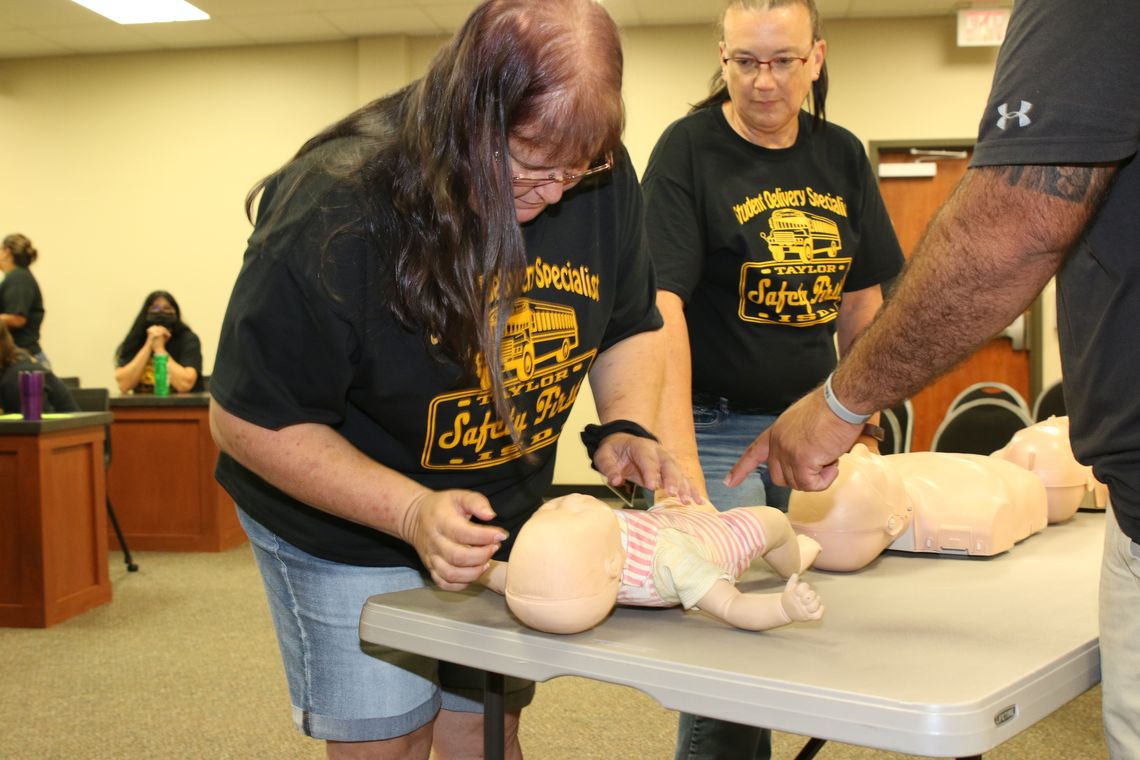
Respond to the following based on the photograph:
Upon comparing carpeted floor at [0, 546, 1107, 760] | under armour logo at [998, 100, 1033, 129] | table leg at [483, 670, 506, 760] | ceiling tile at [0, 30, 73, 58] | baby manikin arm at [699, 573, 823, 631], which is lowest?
carpeted floor at [0, 546, 1107, 760]

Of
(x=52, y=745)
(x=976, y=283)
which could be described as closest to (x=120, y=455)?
(x=52, y=745)

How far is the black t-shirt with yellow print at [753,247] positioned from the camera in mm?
1926

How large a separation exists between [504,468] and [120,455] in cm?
475

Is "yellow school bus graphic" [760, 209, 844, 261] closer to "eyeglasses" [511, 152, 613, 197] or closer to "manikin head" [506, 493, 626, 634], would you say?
"eyeglasses" [511, 152, 613, 197]

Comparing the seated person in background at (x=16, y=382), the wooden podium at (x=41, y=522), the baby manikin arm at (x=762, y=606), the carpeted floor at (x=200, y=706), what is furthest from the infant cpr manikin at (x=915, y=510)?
the seated person in background at (x=16, y=382)

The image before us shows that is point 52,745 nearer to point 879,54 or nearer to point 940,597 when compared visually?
point 940,597

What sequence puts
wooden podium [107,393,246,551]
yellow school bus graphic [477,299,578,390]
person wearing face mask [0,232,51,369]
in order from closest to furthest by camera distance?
yellow school bus graphic [477,299,578,390] < wooden podium [107,393,246,551] < person wearing face mask [0,232,51,369]

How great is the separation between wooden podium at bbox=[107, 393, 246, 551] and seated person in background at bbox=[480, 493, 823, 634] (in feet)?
15.2

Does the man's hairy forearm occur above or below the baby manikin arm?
above

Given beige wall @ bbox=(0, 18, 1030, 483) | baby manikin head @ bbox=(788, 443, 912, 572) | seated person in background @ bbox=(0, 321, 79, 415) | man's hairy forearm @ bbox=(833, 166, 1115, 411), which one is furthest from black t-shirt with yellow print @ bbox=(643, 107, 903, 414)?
beige wall @ bbox=(0, 18, 1030, 483)

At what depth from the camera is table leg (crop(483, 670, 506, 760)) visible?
1249 millimetres

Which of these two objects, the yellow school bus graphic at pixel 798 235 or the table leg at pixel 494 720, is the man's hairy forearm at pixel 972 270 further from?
the yellow school bus graphic at pixel 798 235

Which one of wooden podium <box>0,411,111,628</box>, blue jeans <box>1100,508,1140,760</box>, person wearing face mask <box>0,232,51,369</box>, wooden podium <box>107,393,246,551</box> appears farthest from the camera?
person wearing face mask <box>0,232,51,369</box>

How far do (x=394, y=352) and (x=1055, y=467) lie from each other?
117cm
